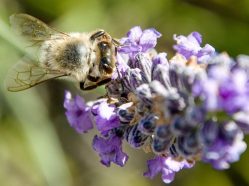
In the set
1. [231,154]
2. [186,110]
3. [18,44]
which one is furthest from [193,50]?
[18,44]

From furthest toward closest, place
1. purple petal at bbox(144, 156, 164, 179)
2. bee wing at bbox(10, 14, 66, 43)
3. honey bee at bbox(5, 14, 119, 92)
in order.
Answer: bee wing at bbox(10, 14, 66, 43) < honey bee at bbox(5, 14, 119, 92) < purple petal at bbox(144, 156, 164, 179)

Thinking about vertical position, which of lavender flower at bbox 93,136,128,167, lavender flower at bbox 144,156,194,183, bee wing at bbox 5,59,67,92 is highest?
bee wing at bbox 5,59,67,92

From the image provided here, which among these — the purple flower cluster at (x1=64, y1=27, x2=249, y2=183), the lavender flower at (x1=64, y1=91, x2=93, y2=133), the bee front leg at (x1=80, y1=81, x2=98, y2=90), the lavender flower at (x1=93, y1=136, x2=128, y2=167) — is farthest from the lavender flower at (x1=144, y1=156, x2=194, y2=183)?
the bee front leg at (x1=80, y1=81, x2=98, y2=90)

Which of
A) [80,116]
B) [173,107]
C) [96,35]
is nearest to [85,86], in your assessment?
[80,116]

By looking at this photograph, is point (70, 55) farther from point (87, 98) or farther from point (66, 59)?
point (87, 98)

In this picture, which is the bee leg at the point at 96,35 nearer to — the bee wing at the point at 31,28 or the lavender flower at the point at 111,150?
the bee wing at the point at 31,28

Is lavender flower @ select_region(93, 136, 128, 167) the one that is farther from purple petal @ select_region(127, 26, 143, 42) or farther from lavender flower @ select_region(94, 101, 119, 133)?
purple petal @ select_region(127, 26, 143, 42)
